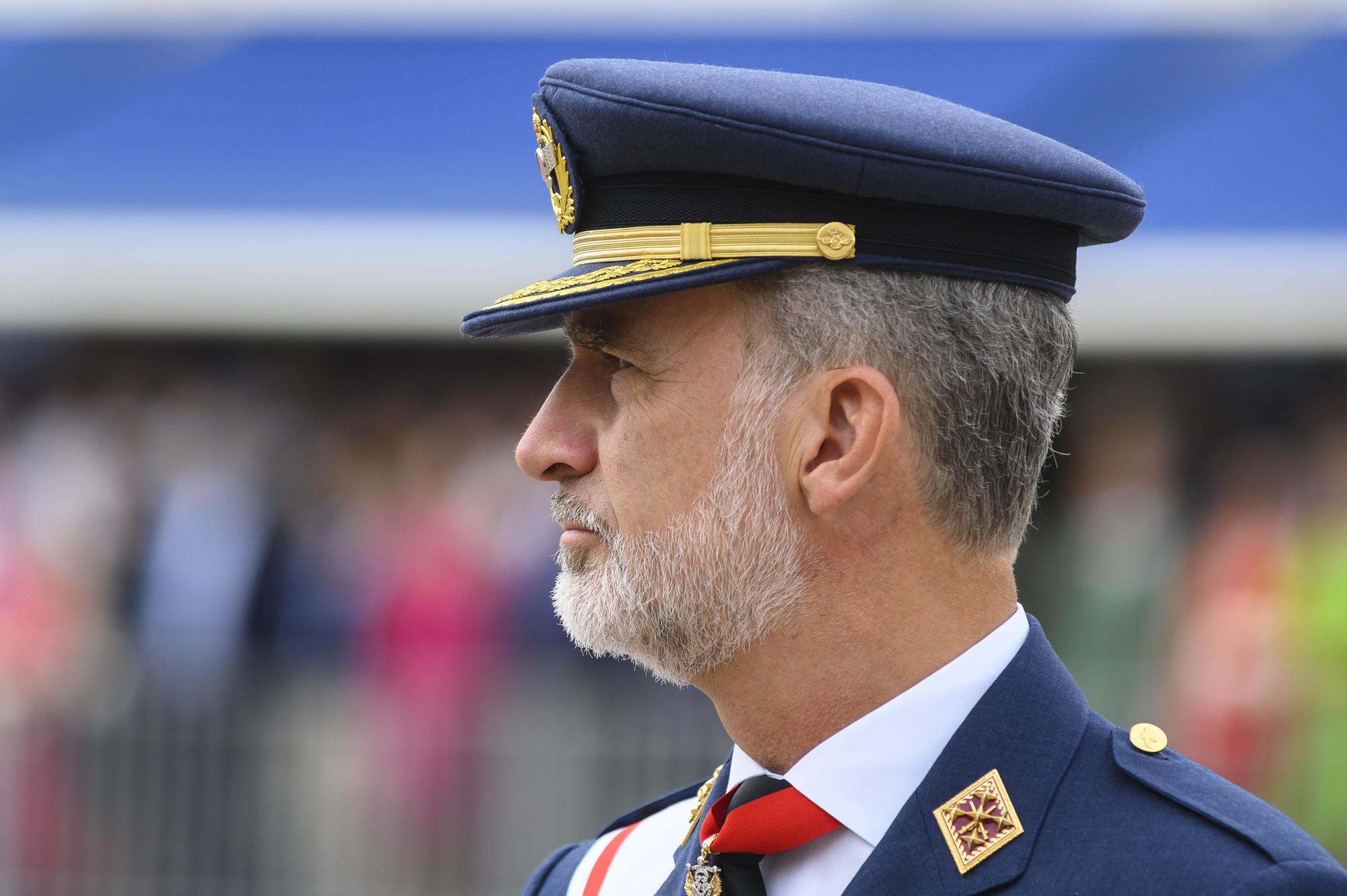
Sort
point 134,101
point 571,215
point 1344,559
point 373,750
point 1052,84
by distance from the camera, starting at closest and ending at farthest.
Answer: point 571,215 → point 1344,559 → point 373,750 → point 1052,84 → point 134,101

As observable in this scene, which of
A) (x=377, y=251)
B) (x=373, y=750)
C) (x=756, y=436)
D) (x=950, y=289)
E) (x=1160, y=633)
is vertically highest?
(x=377, y=251)

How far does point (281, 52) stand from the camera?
10359 mm

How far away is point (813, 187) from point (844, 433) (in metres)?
0.32

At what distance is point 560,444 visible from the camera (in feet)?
7.80

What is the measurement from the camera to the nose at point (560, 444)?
237 centimetres

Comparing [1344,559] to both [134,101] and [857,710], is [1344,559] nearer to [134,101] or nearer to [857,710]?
[857,710]

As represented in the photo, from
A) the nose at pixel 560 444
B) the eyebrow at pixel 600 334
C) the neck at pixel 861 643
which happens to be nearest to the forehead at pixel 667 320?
the eyebrow at pixel 600 334

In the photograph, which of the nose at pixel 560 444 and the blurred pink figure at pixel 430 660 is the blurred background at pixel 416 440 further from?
the nose at pixel 560 444

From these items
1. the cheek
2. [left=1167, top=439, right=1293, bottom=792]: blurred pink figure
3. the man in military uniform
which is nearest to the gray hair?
the man in military uniform

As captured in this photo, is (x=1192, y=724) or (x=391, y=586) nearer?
(x=1192, y=724)

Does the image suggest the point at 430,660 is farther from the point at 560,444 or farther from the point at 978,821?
the point at 978,821

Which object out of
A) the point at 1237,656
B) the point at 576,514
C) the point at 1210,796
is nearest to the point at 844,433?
the point at 576,514

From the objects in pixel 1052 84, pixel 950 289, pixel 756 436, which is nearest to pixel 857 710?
pixel 756 436

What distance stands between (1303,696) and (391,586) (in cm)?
400
